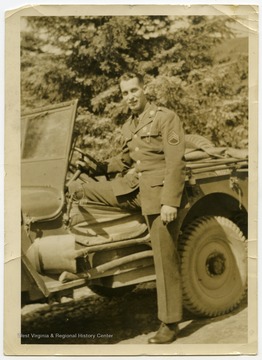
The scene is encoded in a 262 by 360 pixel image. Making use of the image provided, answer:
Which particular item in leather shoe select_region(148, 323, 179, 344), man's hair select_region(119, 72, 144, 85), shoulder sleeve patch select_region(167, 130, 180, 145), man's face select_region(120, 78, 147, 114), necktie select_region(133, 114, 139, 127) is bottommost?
leather shoe select_region(148, 323, 179, 344)

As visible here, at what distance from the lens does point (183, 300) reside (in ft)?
9.42

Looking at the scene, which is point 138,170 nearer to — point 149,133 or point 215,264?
point 149,133

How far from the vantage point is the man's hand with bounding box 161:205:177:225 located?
272 centimetres

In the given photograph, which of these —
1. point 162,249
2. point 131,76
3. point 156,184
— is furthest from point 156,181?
point 131,76

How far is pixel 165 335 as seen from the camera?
2.80m

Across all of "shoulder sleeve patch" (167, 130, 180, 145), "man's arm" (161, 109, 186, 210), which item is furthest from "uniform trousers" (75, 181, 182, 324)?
"shoulder sleeve patch" (167, 130, 180, 145)

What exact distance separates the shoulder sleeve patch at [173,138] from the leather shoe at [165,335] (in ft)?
3.23

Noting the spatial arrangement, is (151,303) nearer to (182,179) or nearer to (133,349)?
(133,349)

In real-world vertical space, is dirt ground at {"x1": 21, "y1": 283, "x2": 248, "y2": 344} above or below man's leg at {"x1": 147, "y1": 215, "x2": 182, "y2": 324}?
below

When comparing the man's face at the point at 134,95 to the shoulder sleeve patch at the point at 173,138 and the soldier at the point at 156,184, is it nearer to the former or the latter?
the soldier at the point at 156,184

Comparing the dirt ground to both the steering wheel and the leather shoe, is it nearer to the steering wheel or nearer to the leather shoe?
the leather shoe

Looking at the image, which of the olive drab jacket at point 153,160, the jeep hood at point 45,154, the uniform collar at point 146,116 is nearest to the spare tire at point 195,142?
the olive drab jacket at point 153,160

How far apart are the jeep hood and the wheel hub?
917mm

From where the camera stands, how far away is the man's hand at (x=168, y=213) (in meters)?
2.72
